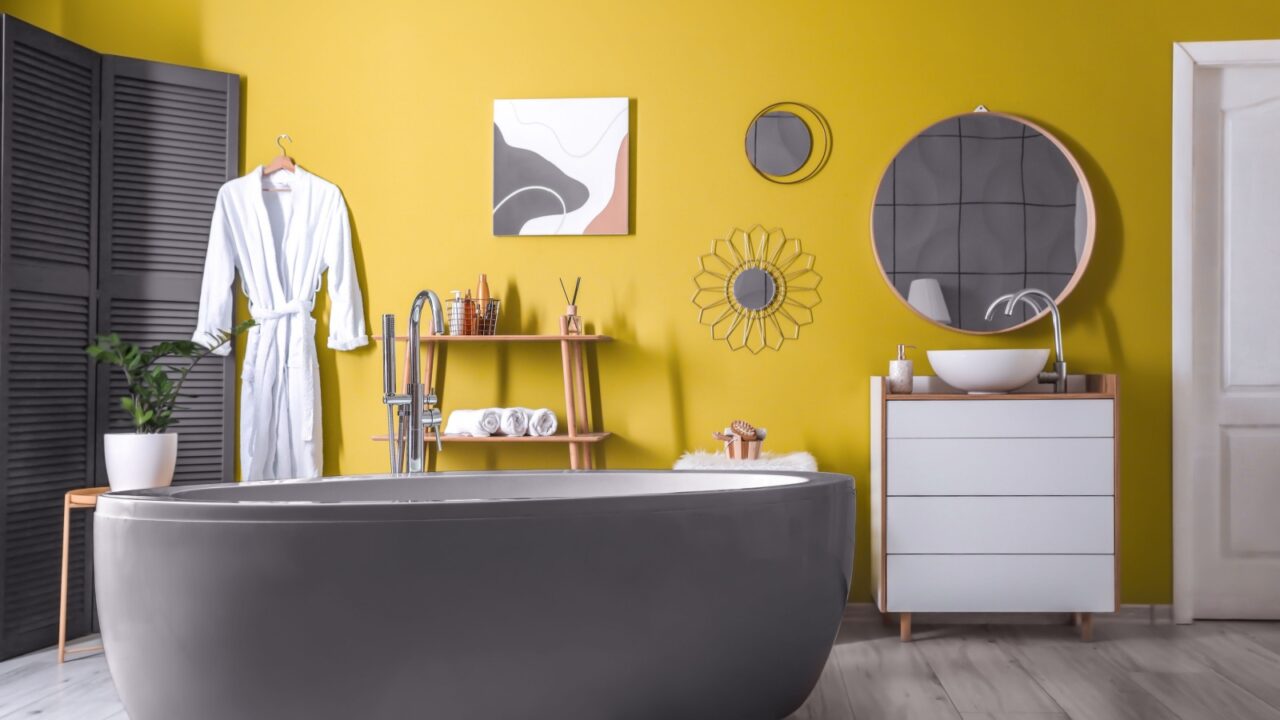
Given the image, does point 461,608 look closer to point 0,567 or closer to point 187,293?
point 0,567

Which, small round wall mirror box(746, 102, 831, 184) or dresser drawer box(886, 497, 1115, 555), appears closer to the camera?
Result: dresser drawer box(886, 497, 1115, 555)

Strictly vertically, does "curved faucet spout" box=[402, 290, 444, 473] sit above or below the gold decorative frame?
below

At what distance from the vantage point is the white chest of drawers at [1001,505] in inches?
121

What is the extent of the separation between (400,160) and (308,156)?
1.09ft

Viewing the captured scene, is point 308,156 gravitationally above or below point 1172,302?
above

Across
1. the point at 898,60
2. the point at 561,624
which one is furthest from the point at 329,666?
the point at 898,60

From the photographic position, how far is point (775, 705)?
6.77 feet

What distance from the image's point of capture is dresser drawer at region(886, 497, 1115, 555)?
10.1 ft

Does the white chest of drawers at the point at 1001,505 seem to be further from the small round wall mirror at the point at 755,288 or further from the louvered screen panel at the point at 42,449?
the louvered screen panel at the point at 42,449

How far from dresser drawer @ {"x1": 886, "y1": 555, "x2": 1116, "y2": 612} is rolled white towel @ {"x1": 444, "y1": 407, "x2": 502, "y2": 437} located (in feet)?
4.41

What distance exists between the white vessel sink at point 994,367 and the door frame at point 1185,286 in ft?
2.04

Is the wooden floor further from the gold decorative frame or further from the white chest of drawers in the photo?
the gold decorative frame

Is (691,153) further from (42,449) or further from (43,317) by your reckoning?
(42,449)

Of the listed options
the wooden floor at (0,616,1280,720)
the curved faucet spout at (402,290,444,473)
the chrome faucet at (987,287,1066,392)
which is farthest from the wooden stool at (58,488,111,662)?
the chrome faucet at (987,287,1066,392)
